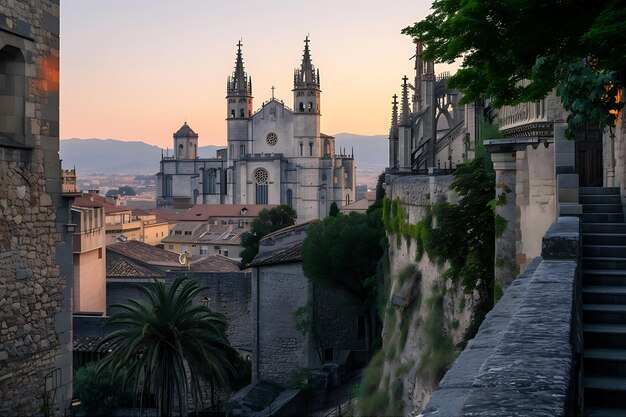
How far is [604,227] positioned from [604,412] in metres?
5.72

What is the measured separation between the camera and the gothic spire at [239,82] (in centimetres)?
14988

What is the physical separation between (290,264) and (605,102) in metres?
28.2

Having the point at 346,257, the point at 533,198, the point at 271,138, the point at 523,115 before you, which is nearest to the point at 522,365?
the point at 533,198

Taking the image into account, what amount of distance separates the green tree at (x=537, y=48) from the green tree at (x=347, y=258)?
22.3 metres

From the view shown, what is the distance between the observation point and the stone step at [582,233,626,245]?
9.95 m

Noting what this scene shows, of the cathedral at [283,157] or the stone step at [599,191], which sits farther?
the cathedral at [283,157]

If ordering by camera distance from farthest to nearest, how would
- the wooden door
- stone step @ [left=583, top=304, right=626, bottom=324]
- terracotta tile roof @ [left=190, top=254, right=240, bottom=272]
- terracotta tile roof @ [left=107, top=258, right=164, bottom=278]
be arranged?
terracotta tile roof @ [left=190, top=254, right=240, bottom=272] < terracotta tile roof @ [left=107, top=258, right=164, bottom=278] < the wooden door < stone step @ [left=583, top=304, right=626, bottom=324]

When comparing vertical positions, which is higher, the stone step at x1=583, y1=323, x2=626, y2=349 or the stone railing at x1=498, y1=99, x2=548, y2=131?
the stone railing at x1=498, y1=99, x2=548, y2=131

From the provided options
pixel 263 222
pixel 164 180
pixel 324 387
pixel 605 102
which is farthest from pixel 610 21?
pixel 164 180

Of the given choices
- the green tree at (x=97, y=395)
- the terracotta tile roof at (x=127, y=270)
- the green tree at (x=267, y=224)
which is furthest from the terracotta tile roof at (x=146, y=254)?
the green tree at (x=97, y=395)

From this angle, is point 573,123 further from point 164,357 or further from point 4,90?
point 164,357

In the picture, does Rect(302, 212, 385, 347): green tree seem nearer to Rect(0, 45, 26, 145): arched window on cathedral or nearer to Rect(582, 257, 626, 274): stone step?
Rect(0, 45, 26, 145): arched window on cathedral

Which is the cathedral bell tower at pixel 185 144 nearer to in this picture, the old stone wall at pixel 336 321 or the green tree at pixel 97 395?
the old stone wall at pixel 336 321

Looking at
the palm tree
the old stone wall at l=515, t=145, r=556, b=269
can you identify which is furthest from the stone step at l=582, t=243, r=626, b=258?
the palm tree
